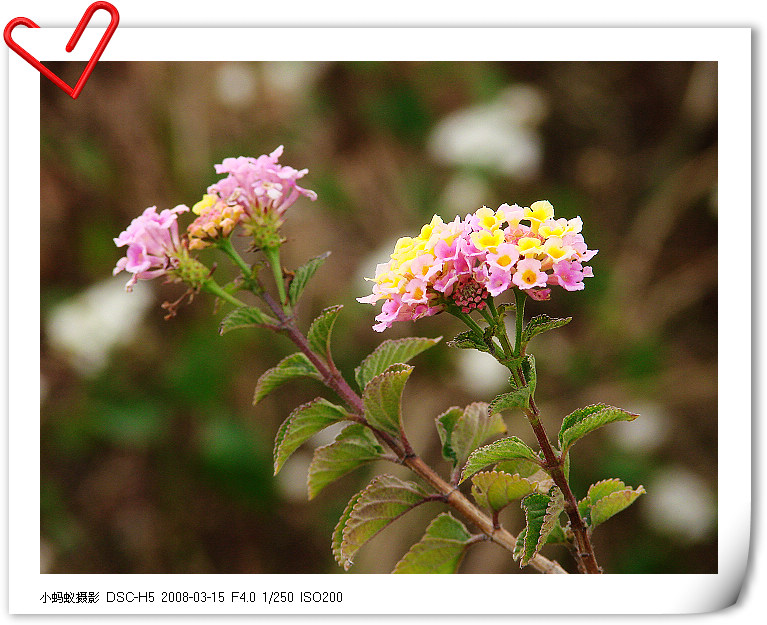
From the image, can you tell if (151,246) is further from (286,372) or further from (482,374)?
(482,374)

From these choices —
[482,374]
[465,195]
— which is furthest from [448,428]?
[465,195]

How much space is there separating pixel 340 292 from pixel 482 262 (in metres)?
0.95

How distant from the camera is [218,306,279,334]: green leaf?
0.51 m

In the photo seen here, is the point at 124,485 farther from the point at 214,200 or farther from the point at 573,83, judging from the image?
the point at 573,83

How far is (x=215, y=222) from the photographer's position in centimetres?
53

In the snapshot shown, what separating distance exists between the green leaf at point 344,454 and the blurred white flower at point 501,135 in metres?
0.86

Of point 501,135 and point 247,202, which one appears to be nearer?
point 247,202

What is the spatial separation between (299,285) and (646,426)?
86 cm

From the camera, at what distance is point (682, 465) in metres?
1.20

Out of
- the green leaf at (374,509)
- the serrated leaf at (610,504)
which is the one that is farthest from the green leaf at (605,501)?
the green leaf at (374,509)

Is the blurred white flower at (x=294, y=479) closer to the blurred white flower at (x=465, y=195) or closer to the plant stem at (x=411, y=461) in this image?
the blurred white flower at (x=465, y=195)

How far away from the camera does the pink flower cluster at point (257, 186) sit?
0.53m
